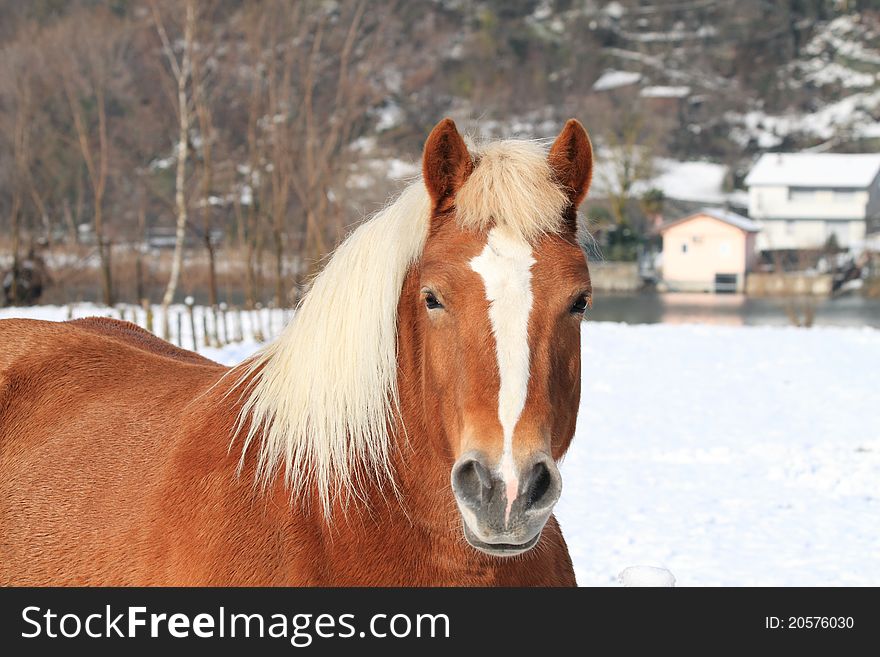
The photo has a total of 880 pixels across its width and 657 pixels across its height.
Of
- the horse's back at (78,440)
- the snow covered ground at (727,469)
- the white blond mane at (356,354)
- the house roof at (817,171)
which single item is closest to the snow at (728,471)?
the snow covered ground at (727,469)

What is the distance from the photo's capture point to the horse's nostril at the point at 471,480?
171 centimetres

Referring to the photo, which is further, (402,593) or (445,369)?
(402,593)

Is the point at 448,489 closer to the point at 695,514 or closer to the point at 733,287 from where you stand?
the point at 695,514

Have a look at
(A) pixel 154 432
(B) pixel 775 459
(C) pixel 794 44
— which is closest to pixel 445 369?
(A) pixel 154 432

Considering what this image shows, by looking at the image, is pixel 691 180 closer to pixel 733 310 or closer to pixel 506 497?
pixel 733 310

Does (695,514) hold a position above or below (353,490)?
below

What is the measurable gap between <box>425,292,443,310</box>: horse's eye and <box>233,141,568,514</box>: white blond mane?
0.18 metres

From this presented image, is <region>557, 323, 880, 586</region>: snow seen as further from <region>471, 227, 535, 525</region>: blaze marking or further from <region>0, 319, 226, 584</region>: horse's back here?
<region>471, 227, 535, 525</region>: blaze marking

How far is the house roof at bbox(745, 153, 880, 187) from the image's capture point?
55.8 metres

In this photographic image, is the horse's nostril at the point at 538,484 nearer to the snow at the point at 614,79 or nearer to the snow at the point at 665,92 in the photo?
the snow at the point at 665,92

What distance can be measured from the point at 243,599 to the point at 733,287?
43.4 m

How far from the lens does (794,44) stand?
3548 inches

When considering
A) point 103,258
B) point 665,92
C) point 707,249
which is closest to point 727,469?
point 103,258

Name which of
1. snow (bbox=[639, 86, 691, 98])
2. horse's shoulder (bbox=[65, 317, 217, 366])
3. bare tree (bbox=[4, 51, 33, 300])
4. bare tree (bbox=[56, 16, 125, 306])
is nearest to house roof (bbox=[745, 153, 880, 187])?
snow (bbox=[639, 86, 691, 98])
